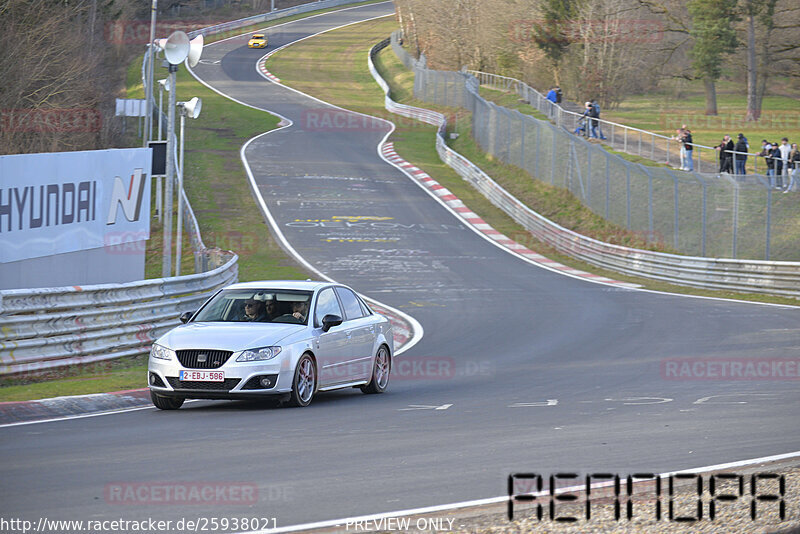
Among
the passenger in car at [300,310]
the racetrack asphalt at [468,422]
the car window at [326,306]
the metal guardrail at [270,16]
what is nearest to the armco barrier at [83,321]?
the racetrack asphalt at [468,422]

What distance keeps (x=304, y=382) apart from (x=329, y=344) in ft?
2.30

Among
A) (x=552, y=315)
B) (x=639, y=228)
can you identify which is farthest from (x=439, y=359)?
(x=639, y=228)

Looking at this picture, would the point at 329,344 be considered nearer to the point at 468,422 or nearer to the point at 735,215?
the point at 468,422

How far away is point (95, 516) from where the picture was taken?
264 inches

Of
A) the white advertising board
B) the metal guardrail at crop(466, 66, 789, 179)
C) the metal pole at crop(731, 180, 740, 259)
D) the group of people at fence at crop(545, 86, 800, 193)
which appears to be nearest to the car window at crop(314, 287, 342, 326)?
the white advertising board

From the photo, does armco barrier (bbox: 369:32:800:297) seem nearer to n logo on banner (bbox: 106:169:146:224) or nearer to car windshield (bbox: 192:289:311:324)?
n logo on banner (bbox: 106:169:146:224)

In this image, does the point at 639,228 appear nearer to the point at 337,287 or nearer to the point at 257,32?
the point at 337,287

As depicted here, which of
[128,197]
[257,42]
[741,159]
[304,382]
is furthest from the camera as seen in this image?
[257,42]

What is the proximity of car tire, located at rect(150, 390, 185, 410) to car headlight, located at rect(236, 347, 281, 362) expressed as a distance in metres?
0.96

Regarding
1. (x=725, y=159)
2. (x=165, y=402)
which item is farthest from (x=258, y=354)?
(x=725, y=159)

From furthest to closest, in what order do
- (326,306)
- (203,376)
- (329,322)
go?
(326,306) → (329,322) → (203,376)

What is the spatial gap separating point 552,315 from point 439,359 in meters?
6.44

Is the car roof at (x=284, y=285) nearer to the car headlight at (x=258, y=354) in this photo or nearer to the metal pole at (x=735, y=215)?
the car headlight at (x=258, y=354)

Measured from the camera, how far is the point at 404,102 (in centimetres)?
7331
